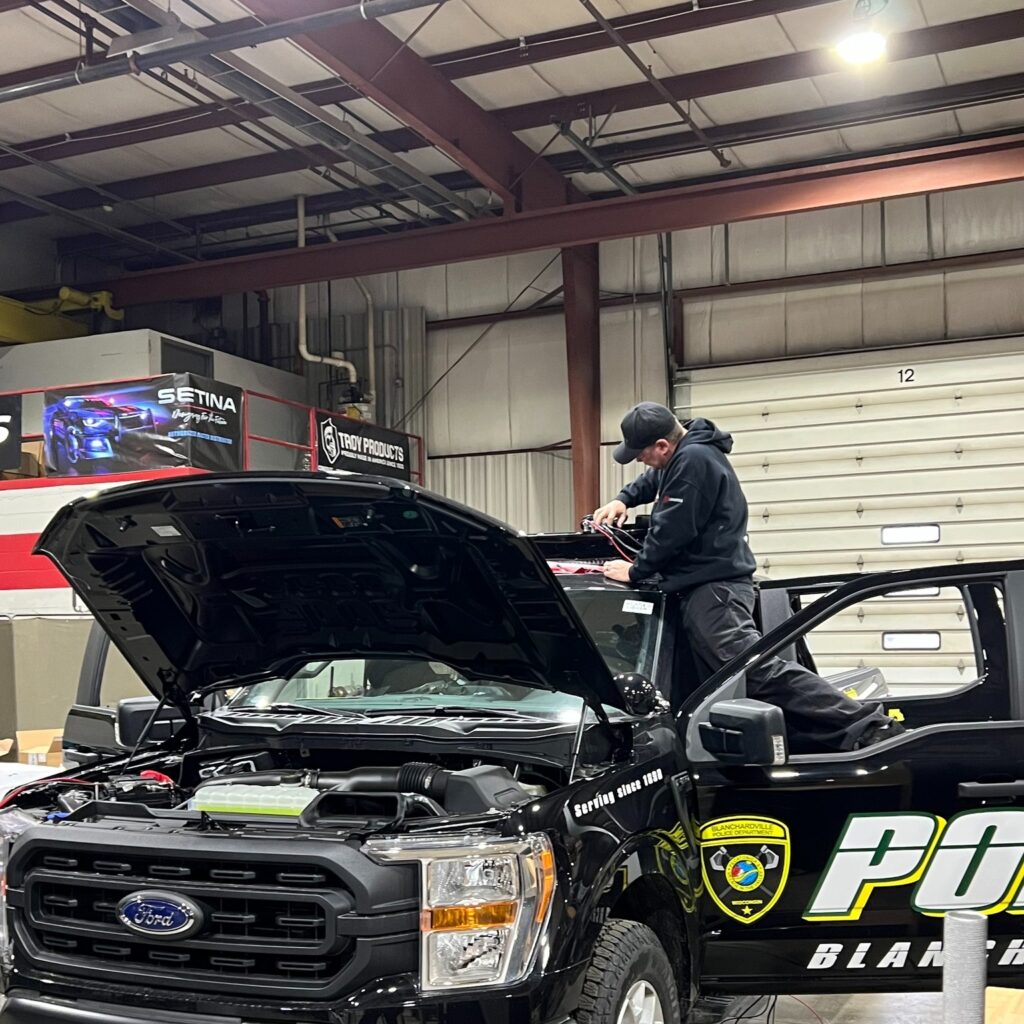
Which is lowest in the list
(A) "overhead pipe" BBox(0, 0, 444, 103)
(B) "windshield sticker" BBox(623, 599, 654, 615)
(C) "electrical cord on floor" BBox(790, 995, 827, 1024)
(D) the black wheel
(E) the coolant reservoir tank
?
(C) "electrical cord on floor" BBox(790, 995, 827, 1024)

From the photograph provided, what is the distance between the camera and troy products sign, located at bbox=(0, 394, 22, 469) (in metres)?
11.6

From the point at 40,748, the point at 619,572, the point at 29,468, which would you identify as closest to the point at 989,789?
the point at 619,572

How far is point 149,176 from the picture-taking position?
1463 cm

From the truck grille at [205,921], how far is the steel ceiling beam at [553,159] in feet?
37.3

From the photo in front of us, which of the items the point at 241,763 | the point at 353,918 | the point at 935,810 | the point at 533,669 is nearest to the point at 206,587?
the point at 241,763

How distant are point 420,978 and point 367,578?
1.11 m

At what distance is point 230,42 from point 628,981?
26.6 ft

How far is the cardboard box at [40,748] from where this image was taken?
7816 mm

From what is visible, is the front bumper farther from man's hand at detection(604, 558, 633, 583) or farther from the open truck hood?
man's hand at detection(604, 558, 633, 583)

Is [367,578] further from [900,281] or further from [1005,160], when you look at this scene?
[900,281]

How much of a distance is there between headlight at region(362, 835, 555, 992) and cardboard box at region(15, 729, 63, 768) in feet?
18.6

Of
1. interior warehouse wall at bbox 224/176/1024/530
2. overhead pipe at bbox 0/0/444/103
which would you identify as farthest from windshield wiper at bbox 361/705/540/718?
interior warehouse wall at bbox 224/176/1024/530

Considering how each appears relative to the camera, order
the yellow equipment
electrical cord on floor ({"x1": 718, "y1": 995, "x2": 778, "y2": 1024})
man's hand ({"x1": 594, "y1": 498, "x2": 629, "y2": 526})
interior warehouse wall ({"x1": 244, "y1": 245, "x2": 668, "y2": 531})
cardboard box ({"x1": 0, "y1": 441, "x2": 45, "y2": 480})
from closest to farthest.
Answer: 1. electrical cord on floor ({"x1": 718, "y1": 995, "x2": 778, "y2": 1024})
2. man's hand ({"x1": 594, "y1": 498, "x2": 629, "y2": 526})
3. cardboard box ({"x1": 0, "y1": 441, "x2": 45, "y2": 480})
4. interior warehouse wall ({"x1": 244, "y1": 245, "x2": 668, "y2": 531})
5. the yellow equipment

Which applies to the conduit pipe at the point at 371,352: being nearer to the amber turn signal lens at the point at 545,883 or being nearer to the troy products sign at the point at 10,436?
the troy products sign at the point at 10,436
